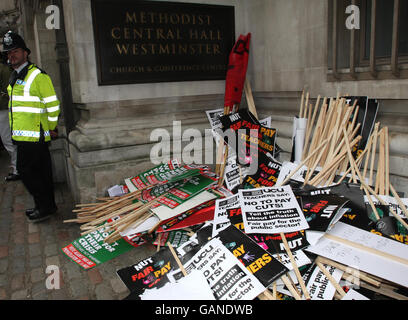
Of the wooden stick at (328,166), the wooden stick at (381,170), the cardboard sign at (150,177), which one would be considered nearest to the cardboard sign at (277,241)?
the wooden stick at (328,166)

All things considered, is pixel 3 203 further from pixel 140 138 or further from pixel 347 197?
pixel 347 197

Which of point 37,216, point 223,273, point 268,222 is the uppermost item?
point 268,222

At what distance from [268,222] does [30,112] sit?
9.77 ft

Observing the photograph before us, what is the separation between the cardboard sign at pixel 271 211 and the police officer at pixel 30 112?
8.26ft

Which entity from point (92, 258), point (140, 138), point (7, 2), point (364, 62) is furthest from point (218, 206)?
point (7, 2)

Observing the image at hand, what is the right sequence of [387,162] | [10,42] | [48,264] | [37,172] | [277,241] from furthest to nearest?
[37,172]
[10,42]
[48,264]
[387,162]
[277,241]

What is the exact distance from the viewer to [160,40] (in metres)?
4.48

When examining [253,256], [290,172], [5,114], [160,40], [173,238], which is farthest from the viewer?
[5,114]

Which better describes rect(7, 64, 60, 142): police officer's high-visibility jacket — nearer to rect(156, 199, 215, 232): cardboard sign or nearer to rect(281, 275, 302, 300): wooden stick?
rect(156, 199, 215, 232): cardboard sign

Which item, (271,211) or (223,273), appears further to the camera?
(271,211)

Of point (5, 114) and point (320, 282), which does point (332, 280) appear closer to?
point (320, 282)

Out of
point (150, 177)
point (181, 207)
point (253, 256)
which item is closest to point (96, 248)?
point (181, 207)

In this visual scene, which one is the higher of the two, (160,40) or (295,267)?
(160,40)

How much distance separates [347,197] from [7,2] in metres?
16.1
